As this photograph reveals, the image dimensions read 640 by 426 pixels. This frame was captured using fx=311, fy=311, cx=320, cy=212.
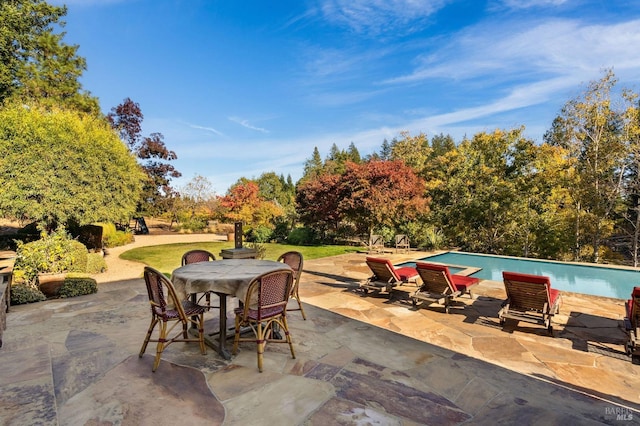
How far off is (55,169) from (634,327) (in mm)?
12718

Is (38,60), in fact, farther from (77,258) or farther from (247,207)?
(77,258)

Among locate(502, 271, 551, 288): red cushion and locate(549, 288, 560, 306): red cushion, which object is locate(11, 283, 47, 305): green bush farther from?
locate(549, 288, 560, 306): red cushion

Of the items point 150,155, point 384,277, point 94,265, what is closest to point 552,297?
point 384,277

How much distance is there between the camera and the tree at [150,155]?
2370 cm

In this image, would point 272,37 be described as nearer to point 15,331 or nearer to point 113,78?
point 113,78

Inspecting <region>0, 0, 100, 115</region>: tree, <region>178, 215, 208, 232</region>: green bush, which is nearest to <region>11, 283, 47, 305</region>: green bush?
<region>0, 0, 100, 115</region>: tree

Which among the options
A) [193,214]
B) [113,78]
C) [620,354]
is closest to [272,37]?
[113,78]

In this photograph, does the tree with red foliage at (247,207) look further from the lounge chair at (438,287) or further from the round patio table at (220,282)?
the round patio table at (220,282)

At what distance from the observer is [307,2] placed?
36.3 feet

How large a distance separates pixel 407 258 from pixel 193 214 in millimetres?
21566

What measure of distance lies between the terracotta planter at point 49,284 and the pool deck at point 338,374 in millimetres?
1253

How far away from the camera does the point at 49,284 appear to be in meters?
6.32

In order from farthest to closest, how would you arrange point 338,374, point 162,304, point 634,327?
point 634,327
point 162,304
point 338,374

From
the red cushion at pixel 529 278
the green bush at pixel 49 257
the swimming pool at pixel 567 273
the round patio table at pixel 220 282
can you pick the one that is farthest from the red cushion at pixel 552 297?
the green bush at pixel 49 257
